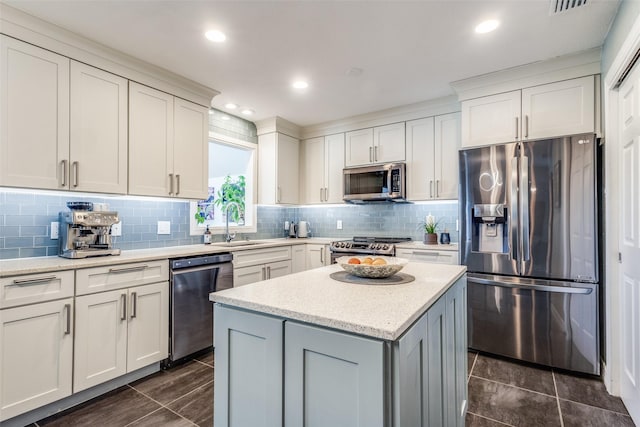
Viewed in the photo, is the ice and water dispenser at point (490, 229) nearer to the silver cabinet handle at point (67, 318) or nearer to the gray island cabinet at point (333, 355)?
the gray island cabinet at point (333, 355)

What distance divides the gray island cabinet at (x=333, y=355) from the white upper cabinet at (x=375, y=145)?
263cm

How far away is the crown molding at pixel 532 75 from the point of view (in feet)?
8.21

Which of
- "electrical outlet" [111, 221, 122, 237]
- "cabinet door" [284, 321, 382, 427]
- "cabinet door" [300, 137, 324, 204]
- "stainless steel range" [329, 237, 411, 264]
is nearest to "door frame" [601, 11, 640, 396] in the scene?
"stainless steel range" [329, 237, 411, 264]

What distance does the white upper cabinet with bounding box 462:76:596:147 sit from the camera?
254cm

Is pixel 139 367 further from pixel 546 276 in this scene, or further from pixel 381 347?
pixel 546 276

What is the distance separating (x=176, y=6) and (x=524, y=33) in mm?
2385

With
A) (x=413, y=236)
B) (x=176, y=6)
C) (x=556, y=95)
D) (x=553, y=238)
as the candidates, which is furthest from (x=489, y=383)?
(x=176, y=6)

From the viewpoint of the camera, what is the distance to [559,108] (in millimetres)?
2623

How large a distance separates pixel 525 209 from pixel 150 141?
128 inches

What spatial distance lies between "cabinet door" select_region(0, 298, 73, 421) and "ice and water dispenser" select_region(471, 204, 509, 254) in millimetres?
3134

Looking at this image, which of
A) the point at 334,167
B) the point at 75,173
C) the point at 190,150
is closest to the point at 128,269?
the point at 75,173

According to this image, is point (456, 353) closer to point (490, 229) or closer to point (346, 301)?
point (346, 301)

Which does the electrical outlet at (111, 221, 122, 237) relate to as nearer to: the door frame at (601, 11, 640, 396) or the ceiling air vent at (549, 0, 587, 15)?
the ceiling air vent at (549, 0, 587, 15)

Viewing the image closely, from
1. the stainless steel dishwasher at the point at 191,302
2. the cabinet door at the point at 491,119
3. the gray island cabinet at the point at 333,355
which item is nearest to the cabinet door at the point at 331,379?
the gray island cabinet at the point at 333,355
